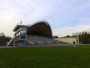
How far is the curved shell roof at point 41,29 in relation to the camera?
10216cm

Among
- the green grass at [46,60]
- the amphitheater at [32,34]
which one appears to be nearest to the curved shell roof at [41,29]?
the amphitheater at [32,34]

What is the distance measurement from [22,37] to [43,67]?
7577 centimetres

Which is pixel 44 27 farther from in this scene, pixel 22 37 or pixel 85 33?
pixel 85 33

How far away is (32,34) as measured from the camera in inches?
4368

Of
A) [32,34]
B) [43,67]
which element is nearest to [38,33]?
[32,34]

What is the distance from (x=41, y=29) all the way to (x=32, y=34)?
5.82 m

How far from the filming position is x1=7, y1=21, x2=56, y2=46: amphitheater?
285 feet

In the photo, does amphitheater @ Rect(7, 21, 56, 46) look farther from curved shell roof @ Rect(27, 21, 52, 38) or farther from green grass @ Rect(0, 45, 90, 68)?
green grass @ Rect(0, 45, 90, 68)

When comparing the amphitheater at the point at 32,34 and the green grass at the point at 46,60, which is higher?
the amphitheater at the point at 32,34

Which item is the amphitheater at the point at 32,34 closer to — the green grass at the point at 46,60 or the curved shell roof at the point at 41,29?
the curved shell roof at the point at 41,29

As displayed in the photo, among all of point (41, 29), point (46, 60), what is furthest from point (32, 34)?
point (46, 60)

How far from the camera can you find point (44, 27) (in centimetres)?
10938

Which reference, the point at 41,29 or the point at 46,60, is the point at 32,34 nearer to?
the point at 41,29

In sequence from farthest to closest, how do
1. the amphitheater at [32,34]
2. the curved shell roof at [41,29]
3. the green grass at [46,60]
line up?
the curved shell roof at [41,29], the amphitheater at [32,34], the green grass at [46,60]
